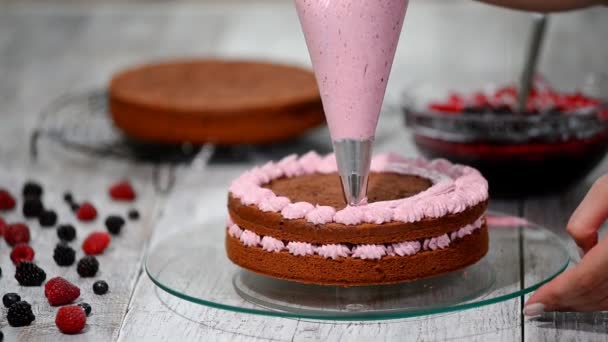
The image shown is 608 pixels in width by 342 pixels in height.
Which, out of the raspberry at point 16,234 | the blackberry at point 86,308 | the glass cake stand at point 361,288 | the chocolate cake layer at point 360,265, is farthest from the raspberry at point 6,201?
the chocolate cake layer at point 360,265

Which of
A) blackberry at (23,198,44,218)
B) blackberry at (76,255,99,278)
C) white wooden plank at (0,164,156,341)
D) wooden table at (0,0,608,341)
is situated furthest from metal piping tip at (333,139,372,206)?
blackberry at (23,198,44,218)

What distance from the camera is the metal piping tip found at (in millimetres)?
1857

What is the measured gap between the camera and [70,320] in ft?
6.01

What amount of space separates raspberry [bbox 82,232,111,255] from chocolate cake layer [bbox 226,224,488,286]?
481mm

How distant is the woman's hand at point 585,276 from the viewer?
172 cm

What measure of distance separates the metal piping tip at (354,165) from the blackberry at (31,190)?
3.64 ft

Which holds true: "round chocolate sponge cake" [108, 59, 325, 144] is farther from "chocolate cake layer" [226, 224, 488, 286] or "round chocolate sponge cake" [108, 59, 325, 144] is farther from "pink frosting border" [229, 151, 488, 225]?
"chocolate cake layer" [226, 224, 488, 286]

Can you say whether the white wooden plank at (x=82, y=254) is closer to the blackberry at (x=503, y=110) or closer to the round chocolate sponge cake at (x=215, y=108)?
the round chocolate sponge cake at (x=215, y=108)

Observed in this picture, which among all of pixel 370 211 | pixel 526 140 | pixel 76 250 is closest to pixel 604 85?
pixel 526 140

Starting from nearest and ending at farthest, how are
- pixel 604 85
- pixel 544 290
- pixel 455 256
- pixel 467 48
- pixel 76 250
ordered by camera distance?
pixel 544 290 → pixel 455 256 → pixel 76 250 → pixel 604 85 → pixel 467 48

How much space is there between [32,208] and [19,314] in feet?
2.29

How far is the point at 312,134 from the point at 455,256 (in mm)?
1517

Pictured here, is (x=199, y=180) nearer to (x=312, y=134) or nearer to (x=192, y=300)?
(x=312, y=134)

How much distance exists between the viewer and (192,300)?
6.05ft
